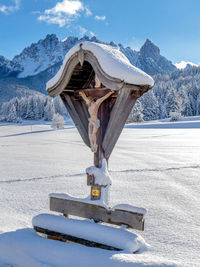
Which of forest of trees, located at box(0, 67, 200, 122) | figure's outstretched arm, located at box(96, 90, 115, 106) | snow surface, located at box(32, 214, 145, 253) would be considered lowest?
snow surface, located at box(32, 214, 145, 253)

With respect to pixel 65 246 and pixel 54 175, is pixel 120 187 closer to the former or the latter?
pixel 54 175

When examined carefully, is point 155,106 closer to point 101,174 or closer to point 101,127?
point 101,127

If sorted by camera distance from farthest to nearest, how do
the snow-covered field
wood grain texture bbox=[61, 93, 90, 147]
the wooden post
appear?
wood grain texture bbox=[61, 93, 90, 147] → the wooden post → the snow-covered field

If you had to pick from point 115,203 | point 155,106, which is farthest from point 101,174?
point 155,106

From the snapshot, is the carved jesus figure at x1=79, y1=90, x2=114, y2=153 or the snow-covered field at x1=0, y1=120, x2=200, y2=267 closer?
the snow-covered field at x1=0, y1=120, x2=200, y2=267

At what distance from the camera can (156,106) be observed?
2077 inches

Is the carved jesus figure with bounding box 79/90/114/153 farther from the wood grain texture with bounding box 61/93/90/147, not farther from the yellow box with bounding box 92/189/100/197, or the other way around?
the yellow box with bounding box 92/189/100/197

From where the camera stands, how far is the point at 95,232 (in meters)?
2.59

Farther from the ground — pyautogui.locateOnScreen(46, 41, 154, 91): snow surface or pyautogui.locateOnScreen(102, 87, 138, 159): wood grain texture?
pyautogui.locateOnScreen(46, 41, 154, 91): snow surface

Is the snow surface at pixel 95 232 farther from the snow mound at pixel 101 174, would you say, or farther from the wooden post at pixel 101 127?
the wooden post at pixel 101 127

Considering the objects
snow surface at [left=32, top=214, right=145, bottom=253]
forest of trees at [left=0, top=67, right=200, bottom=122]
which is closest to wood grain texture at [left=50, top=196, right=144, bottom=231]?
snow surface at [left=32, top=214, right=145, bottom=253]

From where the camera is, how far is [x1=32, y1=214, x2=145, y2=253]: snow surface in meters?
2.46

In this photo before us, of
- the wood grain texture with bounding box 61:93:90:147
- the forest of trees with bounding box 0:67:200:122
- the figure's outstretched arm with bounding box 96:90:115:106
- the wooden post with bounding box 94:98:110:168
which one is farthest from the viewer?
the forest of trees with bounding box 0:67:200:122

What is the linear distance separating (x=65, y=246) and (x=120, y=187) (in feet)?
9.47
